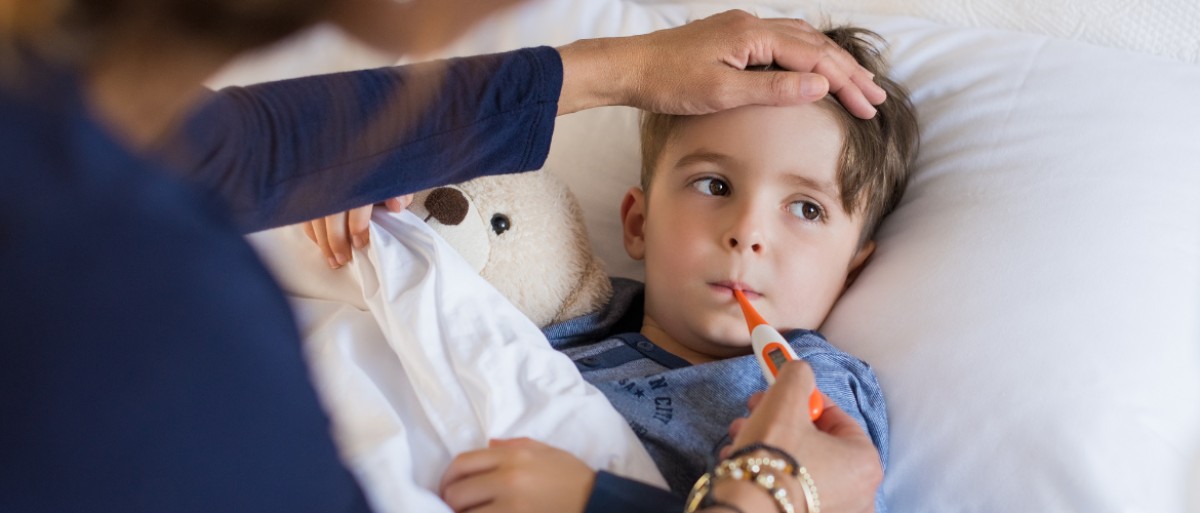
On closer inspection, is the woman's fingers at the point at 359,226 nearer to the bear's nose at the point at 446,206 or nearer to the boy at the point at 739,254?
the bear's nose at the point at 446,206

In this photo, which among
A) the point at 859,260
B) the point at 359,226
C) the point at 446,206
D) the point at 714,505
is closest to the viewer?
the point at 714,505

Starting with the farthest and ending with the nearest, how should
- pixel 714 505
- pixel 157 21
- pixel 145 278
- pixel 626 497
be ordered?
pixel 626 497, pixel 714 505, pixel 145 278, pixel 157 21

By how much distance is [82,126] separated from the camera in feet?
1.01

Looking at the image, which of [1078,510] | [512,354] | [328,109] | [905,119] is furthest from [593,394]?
[905,119]

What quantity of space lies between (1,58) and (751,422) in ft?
2.07

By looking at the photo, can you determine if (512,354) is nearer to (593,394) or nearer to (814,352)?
(593,394)

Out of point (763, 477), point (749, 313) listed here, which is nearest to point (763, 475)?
point (763, 477)

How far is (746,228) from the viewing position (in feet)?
3.63

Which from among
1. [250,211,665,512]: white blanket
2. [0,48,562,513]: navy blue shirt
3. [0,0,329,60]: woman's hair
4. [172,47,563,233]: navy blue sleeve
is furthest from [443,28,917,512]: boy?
[0,0,329,60]: woman's hair

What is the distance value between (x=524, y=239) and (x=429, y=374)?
0.87 feet

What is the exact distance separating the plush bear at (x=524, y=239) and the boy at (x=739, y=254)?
0.04 metres

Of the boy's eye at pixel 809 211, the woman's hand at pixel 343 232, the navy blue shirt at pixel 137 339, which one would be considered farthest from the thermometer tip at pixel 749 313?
the navy blue shirt at pixel 137 339

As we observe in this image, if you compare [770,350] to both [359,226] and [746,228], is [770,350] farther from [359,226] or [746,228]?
[359,226]

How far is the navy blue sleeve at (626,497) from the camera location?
0.85m
